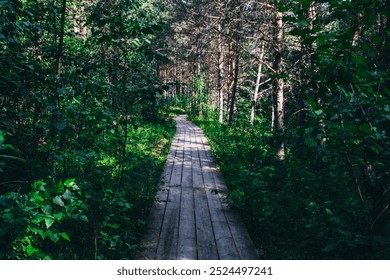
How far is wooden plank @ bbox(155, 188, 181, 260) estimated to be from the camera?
3961 millimetres

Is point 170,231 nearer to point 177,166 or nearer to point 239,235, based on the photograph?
point 239,235

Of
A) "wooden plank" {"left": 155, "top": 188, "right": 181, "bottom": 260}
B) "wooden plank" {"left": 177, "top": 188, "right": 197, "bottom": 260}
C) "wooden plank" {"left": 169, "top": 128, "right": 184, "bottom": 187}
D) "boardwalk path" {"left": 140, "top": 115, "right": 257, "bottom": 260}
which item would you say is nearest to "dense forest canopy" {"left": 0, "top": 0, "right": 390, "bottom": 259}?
"boardwalk path" {"left": 140, "top": 115, "right": 257, "bottom": 260}

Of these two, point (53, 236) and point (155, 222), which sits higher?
point (53, 236)

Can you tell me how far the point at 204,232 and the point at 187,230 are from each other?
11.3 inches

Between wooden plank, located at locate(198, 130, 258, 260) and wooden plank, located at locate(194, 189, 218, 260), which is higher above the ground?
wooden plank, located at locate(194, 189, 218, 260)

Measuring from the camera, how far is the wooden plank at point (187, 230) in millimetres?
3972

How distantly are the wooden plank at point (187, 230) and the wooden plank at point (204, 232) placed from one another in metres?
0.08

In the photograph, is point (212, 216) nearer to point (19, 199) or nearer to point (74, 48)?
point (19, 199)

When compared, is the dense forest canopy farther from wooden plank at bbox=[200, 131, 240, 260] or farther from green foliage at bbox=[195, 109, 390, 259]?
wooden plank at bbox=[200, 131, 240, 260]

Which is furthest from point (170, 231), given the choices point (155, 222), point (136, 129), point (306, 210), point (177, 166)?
point (177, 166)

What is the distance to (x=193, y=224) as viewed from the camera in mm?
4926

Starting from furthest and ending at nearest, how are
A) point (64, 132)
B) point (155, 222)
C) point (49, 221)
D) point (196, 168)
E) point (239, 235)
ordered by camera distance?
point (196, 168), point (155, 222), point (239, 235), point (64, 132), point (49, 221)

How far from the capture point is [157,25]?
2961 millimetres

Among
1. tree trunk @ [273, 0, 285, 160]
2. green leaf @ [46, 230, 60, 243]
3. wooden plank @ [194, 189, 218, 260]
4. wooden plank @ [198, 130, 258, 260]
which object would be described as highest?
tree trunk @ [273, 0, 285, 160]
